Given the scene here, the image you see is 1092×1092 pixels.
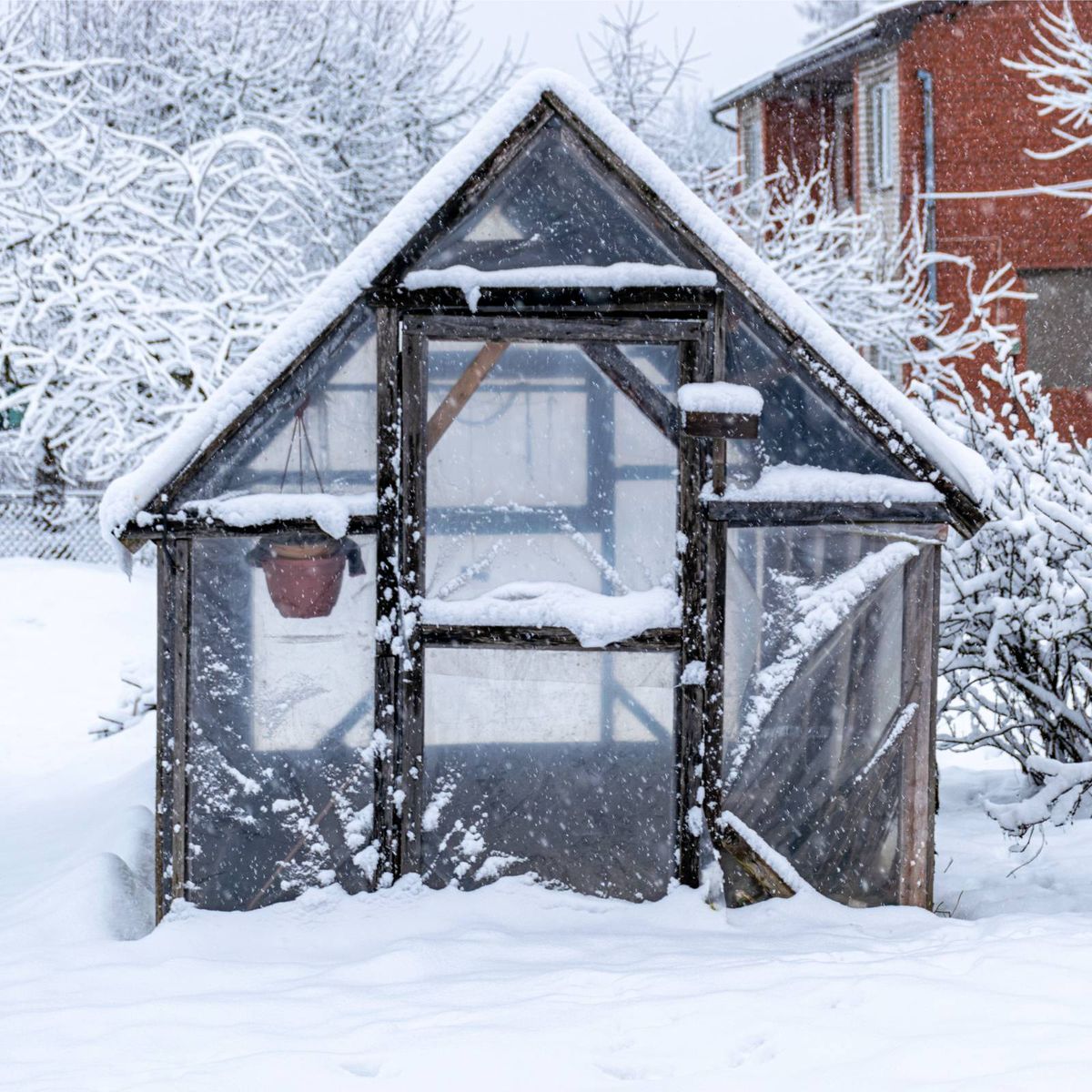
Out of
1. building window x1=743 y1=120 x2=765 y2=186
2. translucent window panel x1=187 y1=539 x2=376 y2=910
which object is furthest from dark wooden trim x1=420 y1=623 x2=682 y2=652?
building window x1=743 y1=120 x2=765 y2=186

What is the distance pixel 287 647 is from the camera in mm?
5590

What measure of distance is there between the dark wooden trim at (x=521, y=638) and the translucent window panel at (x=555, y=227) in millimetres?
1619

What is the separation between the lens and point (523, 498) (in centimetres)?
568

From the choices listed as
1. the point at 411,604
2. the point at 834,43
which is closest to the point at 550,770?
the point at 411,604

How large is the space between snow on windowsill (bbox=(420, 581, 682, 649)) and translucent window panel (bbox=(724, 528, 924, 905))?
34cm

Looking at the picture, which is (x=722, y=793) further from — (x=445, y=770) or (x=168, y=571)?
(x=168, y=571)

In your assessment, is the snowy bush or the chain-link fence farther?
the chain-link fence

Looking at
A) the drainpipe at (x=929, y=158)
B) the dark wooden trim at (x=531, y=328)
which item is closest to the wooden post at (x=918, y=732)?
the dark wooden trim at (x=531, y=328)

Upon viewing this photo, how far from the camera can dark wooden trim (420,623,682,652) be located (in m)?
5.56

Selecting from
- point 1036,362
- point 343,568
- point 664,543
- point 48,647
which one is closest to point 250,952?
point 343,568

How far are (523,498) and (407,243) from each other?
125 centimetres

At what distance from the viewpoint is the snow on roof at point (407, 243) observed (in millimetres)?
5273

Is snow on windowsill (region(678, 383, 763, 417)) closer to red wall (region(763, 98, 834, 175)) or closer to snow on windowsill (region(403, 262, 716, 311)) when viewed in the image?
snow on windowsill (region(403, 262, 716, 311))

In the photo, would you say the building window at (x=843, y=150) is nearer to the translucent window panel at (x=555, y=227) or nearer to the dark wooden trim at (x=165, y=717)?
the translucent window panel at (x=555, y=227)
